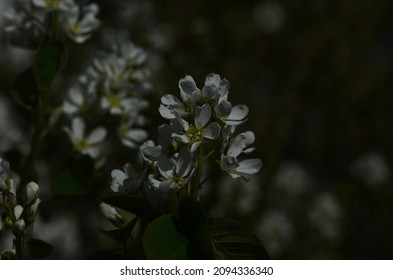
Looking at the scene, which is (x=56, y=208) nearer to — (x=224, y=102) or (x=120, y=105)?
(x=120, y=105)

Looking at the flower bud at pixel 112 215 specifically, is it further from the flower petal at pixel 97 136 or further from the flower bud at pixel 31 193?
the flower petal at pixel 97 136

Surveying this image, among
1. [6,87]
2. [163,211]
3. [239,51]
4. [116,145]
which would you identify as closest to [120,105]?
[163,211]

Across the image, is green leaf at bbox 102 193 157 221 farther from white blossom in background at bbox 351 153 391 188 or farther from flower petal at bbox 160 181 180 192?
white blossom in background at bbox 351 153 391 188

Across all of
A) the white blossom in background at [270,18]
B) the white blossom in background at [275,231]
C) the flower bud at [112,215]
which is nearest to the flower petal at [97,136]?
the flower bud at [112,215]

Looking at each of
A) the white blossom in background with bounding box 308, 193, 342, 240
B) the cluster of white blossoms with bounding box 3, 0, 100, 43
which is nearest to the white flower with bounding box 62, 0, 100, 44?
the cluster of white blossoms with bounding box 3, 0, 100, 43

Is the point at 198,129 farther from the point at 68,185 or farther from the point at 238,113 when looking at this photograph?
the point at 68,185

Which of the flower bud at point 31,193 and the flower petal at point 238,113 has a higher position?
the flower petal at point 238,113
